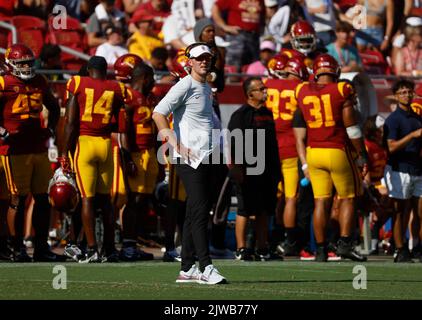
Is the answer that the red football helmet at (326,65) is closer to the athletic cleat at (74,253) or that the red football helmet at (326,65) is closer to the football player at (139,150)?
the football player at (139,150)

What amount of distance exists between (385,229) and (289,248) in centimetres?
297

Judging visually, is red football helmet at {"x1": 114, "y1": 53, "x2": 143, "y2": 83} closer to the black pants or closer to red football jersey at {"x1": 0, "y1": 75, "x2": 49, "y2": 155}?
red football jersey at {"x1": 0, "y1": 75, "x2": 49, "y2": 155}

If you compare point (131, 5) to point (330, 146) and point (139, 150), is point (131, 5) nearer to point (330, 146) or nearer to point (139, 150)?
point (139, 150)

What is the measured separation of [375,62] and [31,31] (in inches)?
236

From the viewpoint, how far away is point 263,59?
67.5 feet

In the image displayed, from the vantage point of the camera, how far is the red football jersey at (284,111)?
16.5 metres

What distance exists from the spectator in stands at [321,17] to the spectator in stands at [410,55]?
1.43 metres

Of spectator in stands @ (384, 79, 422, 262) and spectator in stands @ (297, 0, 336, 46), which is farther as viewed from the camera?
spectator in stands @ (297, 0, 336, 46)

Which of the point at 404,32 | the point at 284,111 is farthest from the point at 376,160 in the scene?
the point at 404,32

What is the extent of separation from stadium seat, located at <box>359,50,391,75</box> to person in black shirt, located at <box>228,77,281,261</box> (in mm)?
7331

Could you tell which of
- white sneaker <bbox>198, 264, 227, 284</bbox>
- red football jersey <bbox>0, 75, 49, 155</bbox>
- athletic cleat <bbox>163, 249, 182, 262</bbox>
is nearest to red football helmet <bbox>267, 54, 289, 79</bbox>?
athletic cleat <bbox>163, 249, 182, 262</bbox>

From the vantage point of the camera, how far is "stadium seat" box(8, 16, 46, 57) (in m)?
20.1

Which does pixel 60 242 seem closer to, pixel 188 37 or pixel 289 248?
pixel 289 248

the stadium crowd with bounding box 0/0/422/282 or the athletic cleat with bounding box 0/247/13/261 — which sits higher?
the stadium crowd with bounding box 0/0/422/282
